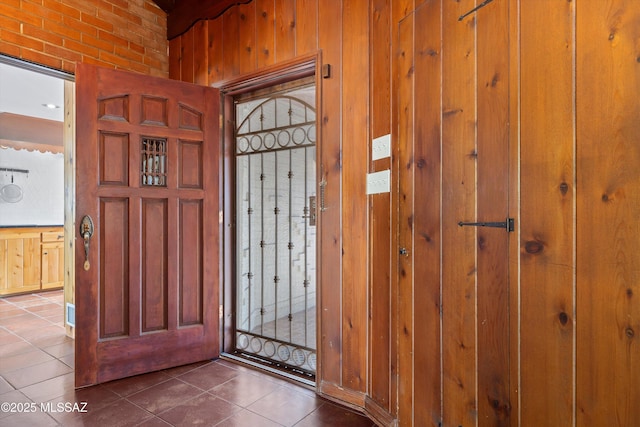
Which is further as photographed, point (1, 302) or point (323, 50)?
point (1, 302)

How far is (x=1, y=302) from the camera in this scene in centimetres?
451

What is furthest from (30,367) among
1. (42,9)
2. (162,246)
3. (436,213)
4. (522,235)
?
(522,235)

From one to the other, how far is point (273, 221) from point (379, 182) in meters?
1.37

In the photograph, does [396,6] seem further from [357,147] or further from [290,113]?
[290,113]

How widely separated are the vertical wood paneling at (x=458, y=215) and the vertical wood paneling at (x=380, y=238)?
1.25ft

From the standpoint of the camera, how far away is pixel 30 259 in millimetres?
5051

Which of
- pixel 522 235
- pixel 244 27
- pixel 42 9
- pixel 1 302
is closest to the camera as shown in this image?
pixel 522 235

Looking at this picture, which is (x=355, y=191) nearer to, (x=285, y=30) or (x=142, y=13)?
(x=285, y=30)

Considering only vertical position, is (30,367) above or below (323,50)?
below

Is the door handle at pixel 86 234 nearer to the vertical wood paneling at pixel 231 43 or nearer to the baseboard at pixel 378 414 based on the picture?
the vertical wood paneling at pixel 231 43

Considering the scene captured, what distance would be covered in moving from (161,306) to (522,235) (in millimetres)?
2305

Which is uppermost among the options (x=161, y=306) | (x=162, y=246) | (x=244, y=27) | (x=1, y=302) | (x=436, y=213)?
(x=244, y=27)

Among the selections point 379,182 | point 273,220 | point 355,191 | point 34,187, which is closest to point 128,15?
point 273,220

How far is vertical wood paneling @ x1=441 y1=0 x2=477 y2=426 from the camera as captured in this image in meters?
1.38
